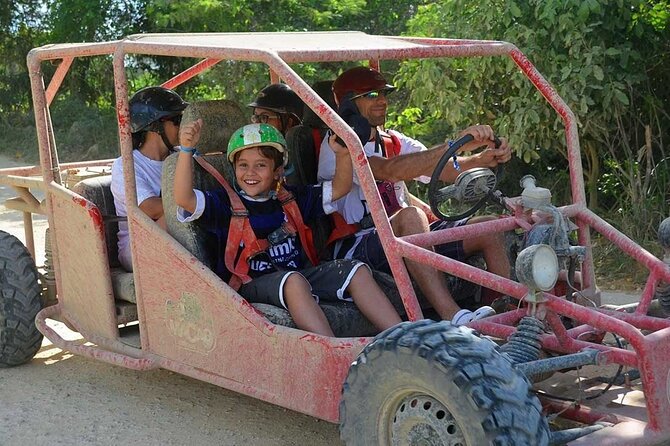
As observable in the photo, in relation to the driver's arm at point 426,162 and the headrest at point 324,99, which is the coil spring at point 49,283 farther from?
the driver's arm at point 426,162

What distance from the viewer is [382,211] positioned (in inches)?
151

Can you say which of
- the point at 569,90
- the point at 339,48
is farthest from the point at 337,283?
the point at 569,90

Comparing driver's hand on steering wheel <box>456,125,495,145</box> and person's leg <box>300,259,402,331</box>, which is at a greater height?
driver's hand on steering wheel <box>456,125,495,145</box>

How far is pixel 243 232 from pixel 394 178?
842mm

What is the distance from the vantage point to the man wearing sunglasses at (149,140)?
17.0 ft

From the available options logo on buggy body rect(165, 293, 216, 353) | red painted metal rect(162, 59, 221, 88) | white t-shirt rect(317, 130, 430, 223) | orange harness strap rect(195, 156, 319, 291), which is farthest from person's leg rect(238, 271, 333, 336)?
red painted metal rect(162, 59, 221, 88)

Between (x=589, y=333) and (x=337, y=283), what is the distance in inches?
42.7

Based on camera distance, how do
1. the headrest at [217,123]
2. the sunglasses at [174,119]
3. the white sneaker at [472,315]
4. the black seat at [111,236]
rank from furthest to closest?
the sunglasses at [174,119]
the headrest at [217,123]
the black seat at [111,236]
the white sneaker at [472,315]

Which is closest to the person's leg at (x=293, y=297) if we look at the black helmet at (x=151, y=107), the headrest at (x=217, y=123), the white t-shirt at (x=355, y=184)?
the white t-shirt at (x=355, y=184)

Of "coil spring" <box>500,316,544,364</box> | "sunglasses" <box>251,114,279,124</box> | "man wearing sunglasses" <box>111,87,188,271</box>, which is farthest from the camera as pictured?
"sunglasses" <box>251,114,279,124</box>

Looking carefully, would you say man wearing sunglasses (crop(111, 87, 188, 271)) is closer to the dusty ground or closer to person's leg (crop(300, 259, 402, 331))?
the dusty ground

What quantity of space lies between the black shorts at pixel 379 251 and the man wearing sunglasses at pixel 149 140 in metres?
1.08

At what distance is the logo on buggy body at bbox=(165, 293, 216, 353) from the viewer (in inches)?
173

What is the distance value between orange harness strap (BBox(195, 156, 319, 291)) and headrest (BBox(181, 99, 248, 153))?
542 millimetres
